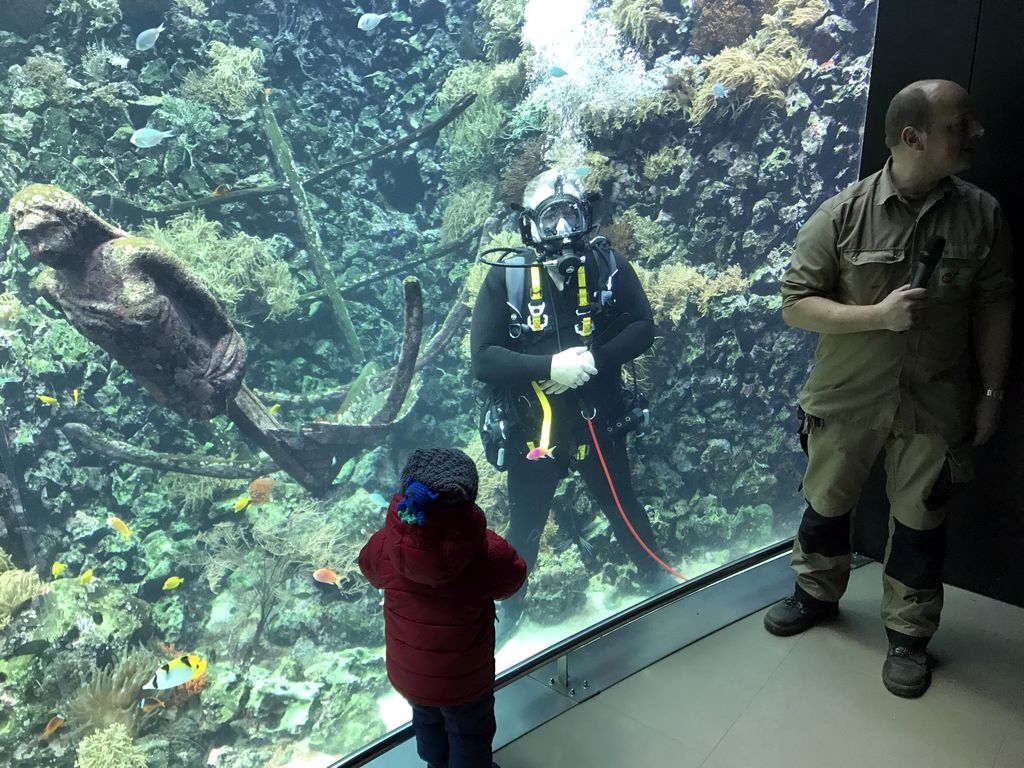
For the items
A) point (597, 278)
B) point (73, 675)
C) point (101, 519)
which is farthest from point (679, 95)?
point (73, 675)

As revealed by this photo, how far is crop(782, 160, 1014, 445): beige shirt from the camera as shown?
1.79m

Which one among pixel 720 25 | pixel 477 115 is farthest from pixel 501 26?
pixel 720 25

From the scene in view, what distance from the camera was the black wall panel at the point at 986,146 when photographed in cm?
203

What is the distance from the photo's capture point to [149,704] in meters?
3.03

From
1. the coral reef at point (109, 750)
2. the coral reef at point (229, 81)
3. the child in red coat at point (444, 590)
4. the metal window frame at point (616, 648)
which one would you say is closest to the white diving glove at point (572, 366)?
the metal window frame at point (616, 648)

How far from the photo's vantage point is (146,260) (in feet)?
8.87

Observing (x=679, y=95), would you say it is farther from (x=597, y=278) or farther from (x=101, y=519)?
(x=101, y=519)

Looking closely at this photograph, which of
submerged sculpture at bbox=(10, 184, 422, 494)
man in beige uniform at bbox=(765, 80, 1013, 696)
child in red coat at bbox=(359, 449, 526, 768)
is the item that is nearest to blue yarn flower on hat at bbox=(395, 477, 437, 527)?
child in red coat at bbox=(359, 449, 526, 768)

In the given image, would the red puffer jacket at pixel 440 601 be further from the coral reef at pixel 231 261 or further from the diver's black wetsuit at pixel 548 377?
the coral reef at pixel 231 261

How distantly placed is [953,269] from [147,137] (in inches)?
131

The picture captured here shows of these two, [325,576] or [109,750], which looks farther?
[325,576]

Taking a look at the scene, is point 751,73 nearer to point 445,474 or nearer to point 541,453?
point 541,453

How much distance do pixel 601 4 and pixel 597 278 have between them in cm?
163

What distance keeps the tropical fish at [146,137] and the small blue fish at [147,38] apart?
35 centimetres
